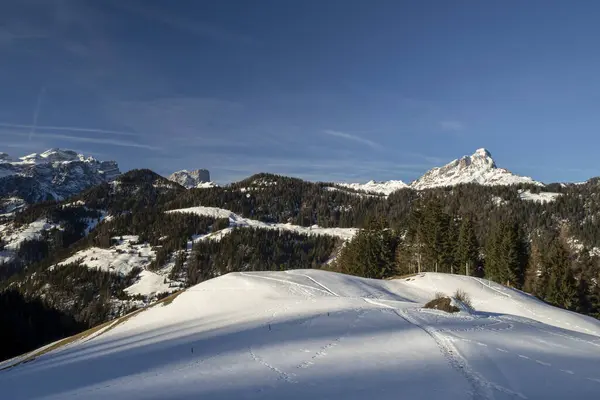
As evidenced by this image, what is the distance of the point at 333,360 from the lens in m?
18.4

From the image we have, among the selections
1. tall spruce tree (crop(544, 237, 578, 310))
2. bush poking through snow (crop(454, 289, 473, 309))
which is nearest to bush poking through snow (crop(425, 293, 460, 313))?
bush poking through snow (crop(454, 289, 473, 309))

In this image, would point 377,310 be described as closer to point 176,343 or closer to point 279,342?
point 279,342

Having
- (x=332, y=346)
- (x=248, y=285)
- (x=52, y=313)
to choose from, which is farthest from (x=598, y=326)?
(x=52, y=313)

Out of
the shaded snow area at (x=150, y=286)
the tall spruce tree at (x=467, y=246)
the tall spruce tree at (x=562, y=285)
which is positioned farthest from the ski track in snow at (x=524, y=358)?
the shaded snow area at (x=150, y=286)

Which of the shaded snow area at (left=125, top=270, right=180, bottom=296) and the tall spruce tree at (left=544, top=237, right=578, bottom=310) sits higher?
the tall spruce tree at (left=544, top=237, right=578, bottom=310)

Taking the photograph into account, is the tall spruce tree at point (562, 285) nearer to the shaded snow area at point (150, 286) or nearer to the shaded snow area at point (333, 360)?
the shaded snow area at point (333, 360)

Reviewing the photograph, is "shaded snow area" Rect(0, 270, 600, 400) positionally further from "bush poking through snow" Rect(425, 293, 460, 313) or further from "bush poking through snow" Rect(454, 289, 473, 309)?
"bush poking through snow" Rect(454, 289, 473, 309)

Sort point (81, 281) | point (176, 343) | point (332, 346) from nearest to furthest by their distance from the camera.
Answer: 1. point (332, 346)
2. point (176, 343)
3. point (81, 281)

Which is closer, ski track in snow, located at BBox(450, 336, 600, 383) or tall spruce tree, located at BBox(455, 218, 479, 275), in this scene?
ski track in snow, located at BBox(450, 336, 600, 383)

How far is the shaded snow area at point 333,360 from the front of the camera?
14.4m

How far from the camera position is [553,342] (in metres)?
22.7

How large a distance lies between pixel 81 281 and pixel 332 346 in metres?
201

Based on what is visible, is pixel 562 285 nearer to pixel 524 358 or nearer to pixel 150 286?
pixel 524 358

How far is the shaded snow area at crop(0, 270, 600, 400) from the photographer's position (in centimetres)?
1435
